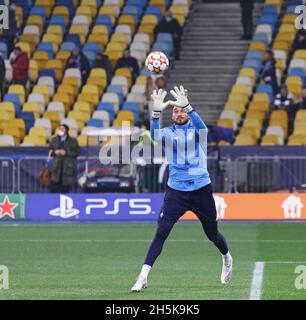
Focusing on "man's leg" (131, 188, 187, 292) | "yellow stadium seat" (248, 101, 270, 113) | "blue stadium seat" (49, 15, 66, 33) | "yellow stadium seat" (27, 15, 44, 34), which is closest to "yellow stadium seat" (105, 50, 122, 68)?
"blue stadium seat" (49, 15, 66, 33)

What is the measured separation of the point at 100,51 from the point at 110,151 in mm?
7261

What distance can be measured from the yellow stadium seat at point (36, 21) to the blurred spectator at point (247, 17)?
20.1 feet

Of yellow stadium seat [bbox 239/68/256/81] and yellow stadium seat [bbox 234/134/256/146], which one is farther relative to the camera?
yellow stadium seat [bbox 239/68/256/81]

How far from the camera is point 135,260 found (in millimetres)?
21625

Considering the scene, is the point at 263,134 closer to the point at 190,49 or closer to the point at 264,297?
the point at 190,49

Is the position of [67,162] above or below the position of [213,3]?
below

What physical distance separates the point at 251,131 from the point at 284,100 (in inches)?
48.6

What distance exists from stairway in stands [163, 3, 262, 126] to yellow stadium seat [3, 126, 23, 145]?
4.12m

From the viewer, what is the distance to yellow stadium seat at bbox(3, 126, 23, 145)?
118 ft

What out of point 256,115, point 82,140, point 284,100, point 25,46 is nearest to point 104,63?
point 25,46

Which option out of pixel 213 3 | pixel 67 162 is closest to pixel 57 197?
pixel 67 162

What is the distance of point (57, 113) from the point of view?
37.1 metres

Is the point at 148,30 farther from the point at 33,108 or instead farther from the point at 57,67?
the point at 33,108

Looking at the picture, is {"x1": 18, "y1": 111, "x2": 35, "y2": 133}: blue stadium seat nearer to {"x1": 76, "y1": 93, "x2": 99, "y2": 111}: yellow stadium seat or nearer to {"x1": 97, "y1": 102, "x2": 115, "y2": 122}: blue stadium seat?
{"x1": 76, "y1": 93, "x2": 99, "y2": 111}: yellow stadium seat
